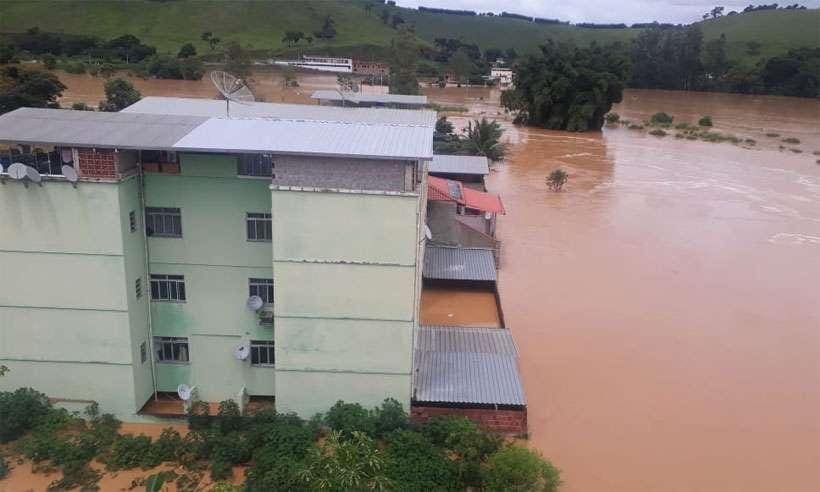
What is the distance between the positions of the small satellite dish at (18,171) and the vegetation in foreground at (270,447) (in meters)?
2.84

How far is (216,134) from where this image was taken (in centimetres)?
813

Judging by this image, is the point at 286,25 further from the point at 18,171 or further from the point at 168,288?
the point at 18,171

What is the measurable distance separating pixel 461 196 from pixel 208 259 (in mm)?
8318

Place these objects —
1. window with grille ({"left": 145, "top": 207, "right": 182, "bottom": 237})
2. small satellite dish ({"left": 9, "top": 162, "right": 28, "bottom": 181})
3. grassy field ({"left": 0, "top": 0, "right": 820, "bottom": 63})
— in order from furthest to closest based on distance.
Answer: grassy field ({"left": 0, "top": 0, "right": 820, "bottom": 63}) < window with grille ({"left": 145, "top": 207, "right": 182, "bottom": 237}) < small satellite dish ({"left": 9, "top": 162, "right": 28, "bottom": 181})

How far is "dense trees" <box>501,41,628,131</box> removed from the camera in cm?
3925

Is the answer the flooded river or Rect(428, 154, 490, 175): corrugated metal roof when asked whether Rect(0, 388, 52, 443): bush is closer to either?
the flooded river

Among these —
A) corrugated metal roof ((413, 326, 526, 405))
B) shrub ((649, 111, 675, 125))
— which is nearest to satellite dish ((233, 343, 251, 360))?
corrugated metal roof ((413, 326, 526, 405))

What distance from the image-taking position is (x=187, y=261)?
8.76m

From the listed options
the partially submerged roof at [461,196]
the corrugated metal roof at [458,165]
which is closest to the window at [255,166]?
the partially submerged roof at [461,196]

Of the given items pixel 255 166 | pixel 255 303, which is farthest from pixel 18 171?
pixel 255 303

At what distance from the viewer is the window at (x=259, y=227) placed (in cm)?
862

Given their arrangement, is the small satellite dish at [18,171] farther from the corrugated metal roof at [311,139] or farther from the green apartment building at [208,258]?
the corrugated metal roof at [311,139]

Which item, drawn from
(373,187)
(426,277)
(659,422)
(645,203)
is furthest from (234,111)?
(645,203)

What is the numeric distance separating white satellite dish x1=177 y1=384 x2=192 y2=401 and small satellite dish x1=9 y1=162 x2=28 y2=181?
3.31m
